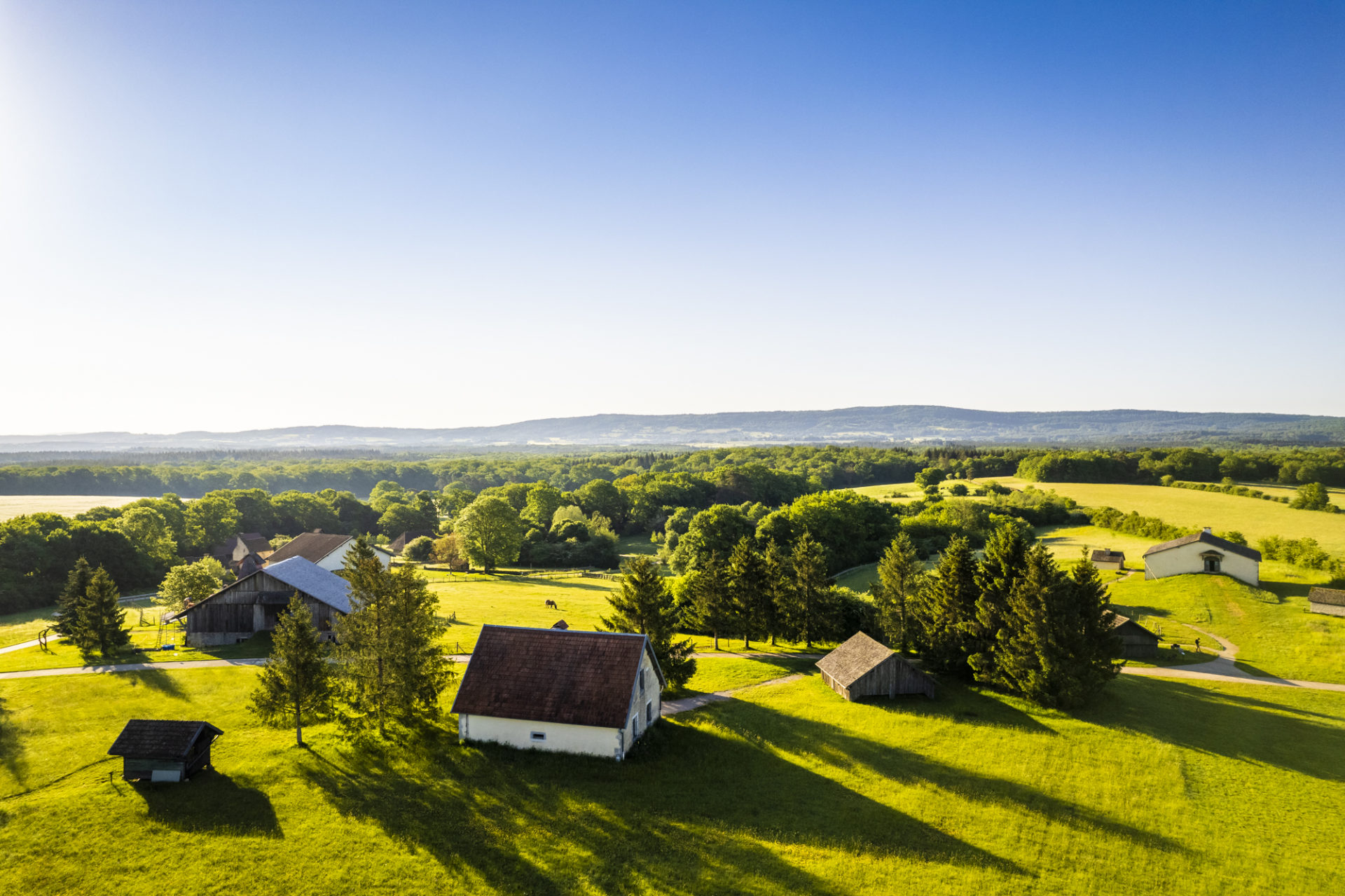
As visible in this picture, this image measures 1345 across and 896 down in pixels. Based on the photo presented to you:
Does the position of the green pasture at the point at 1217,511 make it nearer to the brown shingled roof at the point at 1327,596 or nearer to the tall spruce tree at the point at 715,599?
the brown shingled roof at the point at 1327,596

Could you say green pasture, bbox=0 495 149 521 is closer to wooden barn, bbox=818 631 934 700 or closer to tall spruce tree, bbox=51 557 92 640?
tall spruce tree, bbox=51 557 92 640

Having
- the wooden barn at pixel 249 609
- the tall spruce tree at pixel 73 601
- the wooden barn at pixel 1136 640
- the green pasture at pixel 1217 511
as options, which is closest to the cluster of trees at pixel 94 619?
the tall spruce tree at pixel 73 601

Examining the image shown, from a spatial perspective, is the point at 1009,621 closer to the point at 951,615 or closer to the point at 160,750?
the point at 951,615

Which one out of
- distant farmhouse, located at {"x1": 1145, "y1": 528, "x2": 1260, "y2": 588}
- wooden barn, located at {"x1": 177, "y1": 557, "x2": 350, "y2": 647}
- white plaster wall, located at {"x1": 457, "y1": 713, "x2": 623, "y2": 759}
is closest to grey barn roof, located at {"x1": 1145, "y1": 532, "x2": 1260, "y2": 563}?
distant farmhouse, located at {"x1": 1145, "y1": 528, "x2": 1260, "y2": 588}

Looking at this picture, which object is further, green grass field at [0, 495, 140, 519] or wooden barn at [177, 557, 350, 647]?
green grass field at [0, 495, 140, 519]

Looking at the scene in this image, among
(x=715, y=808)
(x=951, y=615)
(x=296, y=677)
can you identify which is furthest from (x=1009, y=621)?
(x=296, y=677)
